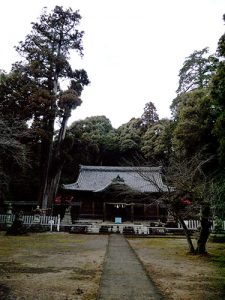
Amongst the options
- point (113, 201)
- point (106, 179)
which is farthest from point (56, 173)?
point (106, 179)

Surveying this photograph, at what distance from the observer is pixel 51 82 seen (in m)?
24.7

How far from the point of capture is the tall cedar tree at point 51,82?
75.1ft

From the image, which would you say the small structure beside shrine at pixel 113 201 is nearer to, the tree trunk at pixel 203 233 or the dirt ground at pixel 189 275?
the tree trunk at pixel 203 233

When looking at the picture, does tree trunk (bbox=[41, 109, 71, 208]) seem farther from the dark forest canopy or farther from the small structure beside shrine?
the small structure beside shrine

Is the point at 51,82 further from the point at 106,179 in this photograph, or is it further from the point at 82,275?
the point at 82,275

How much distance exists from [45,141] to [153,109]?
31656 mm

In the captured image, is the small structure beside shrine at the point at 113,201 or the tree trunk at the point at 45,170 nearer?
the tree trunk at the point at 45,170

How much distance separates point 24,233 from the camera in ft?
61.1

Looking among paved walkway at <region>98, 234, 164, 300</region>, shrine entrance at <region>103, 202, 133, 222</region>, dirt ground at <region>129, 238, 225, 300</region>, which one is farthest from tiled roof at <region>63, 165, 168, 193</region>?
paved walkway at <region>98, 234, 164, 300</region>

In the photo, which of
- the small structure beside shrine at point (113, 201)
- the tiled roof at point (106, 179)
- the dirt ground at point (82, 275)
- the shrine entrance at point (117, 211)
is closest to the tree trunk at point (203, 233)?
the dirt ground at point (82, 275)

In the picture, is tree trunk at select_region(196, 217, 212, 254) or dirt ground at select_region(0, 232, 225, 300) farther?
tree trunk at select_region(196, 217, 212, 254)

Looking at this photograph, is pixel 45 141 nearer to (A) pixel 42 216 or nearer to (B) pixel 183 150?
(A) pixel 42 216

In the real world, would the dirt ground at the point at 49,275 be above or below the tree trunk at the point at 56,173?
below

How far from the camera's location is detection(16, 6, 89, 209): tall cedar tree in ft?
75.1
